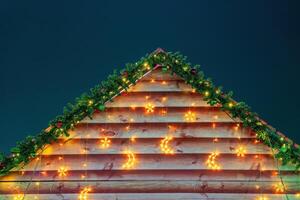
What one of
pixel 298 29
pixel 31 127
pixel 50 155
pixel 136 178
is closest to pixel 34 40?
pixel 31 127

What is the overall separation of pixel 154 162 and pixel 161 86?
3.65ft

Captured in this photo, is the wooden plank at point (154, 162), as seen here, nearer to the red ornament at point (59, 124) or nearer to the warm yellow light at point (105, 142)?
the warm yellow light at point (105, 142)

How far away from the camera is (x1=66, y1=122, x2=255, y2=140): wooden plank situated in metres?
6.03

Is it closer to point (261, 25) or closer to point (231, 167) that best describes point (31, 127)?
point (231, 167)

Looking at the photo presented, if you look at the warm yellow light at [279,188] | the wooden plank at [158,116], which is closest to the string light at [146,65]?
the wooden plank at [158,116]

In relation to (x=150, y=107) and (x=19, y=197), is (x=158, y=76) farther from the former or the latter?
(x=19, y=197)

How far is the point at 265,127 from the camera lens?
5.86m

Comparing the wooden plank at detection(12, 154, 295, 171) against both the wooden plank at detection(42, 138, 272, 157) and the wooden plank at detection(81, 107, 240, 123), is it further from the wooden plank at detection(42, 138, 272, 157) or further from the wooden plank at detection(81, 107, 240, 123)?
the wooden plank at detection(81, 107, 240, 123)

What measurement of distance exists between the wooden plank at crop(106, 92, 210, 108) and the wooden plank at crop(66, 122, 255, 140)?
11.5 inches

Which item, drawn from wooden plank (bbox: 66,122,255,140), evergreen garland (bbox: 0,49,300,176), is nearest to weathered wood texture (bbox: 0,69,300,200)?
wooden plank (bbox: 66,122,255,140)

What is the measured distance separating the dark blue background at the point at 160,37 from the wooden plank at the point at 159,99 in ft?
2.69

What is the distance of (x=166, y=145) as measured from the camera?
605 cm

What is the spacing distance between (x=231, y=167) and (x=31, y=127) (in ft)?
10.8

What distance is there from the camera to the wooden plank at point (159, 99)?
6.03 m
